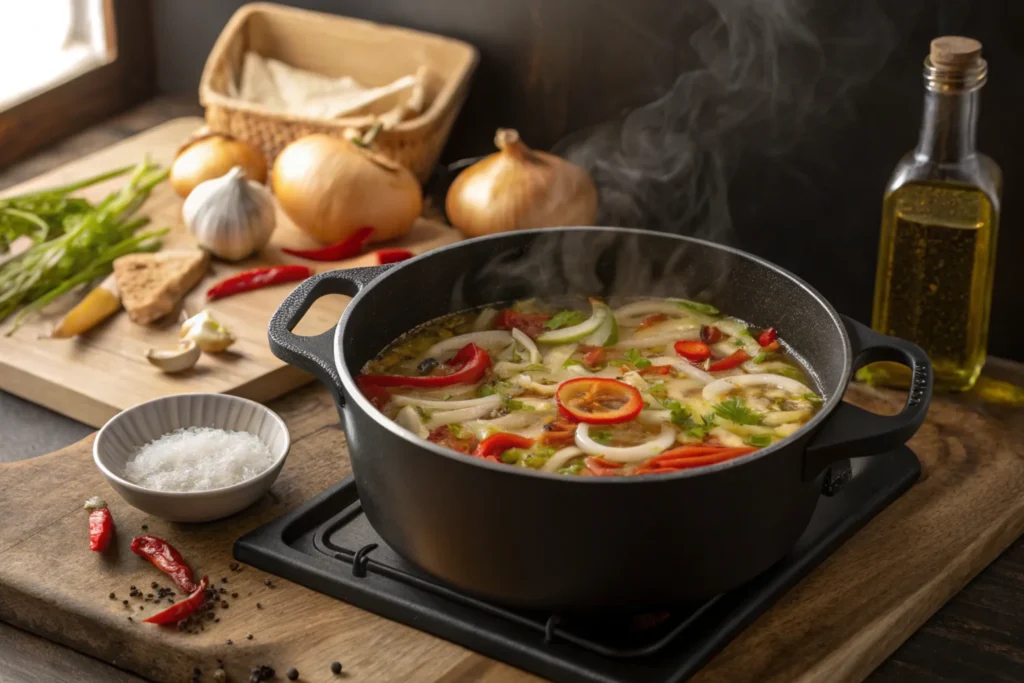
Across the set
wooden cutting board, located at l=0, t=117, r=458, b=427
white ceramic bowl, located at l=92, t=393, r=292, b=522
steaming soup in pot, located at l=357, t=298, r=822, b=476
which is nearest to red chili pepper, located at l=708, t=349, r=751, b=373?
steaming soup in pot, located at l=357, t=298, r=822, b=476

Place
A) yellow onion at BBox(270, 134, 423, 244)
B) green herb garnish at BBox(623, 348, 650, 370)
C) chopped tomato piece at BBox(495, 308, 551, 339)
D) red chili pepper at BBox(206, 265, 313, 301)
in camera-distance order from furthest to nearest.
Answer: yellow onion at BBox(270, 134, 423, 244)
red chili pepper at BBox(206, 265, 313, 301)
chopped tomato piece at BBox(495, 308, 551, 339)
green herb garnish at BBox(623, 348, 650, 370)

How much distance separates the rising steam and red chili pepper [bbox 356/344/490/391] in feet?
2.91

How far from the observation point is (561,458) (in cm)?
177

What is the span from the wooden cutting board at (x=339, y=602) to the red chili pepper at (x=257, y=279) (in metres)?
0.56

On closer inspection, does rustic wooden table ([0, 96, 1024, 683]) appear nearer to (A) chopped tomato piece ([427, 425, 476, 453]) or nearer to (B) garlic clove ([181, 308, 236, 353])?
(A) chopped tomato piece ([427, 425, 476, 453])

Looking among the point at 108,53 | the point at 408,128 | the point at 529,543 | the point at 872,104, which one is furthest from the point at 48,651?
the point at 108,53

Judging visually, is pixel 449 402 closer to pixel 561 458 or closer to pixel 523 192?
pixel 561 458

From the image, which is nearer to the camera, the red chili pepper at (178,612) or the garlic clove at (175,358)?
the red chili pepper at (178,612)

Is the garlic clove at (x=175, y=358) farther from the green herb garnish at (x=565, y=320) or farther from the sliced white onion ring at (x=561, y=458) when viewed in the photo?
the sliced white onion ring at (x=561, y=458)

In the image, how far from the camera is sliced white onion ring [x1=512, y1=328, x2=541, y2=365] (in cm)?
204

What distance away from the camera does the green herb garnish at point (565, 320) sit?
2125 mm

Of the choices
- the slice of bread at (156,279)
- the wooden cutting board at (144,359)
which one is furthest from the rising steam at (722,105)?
the slice of bread at (156,279)

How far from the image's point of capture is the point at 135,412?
2.06 meters

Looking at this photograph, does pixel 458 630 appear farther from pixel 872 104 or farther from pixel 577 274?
pixel 872 104
